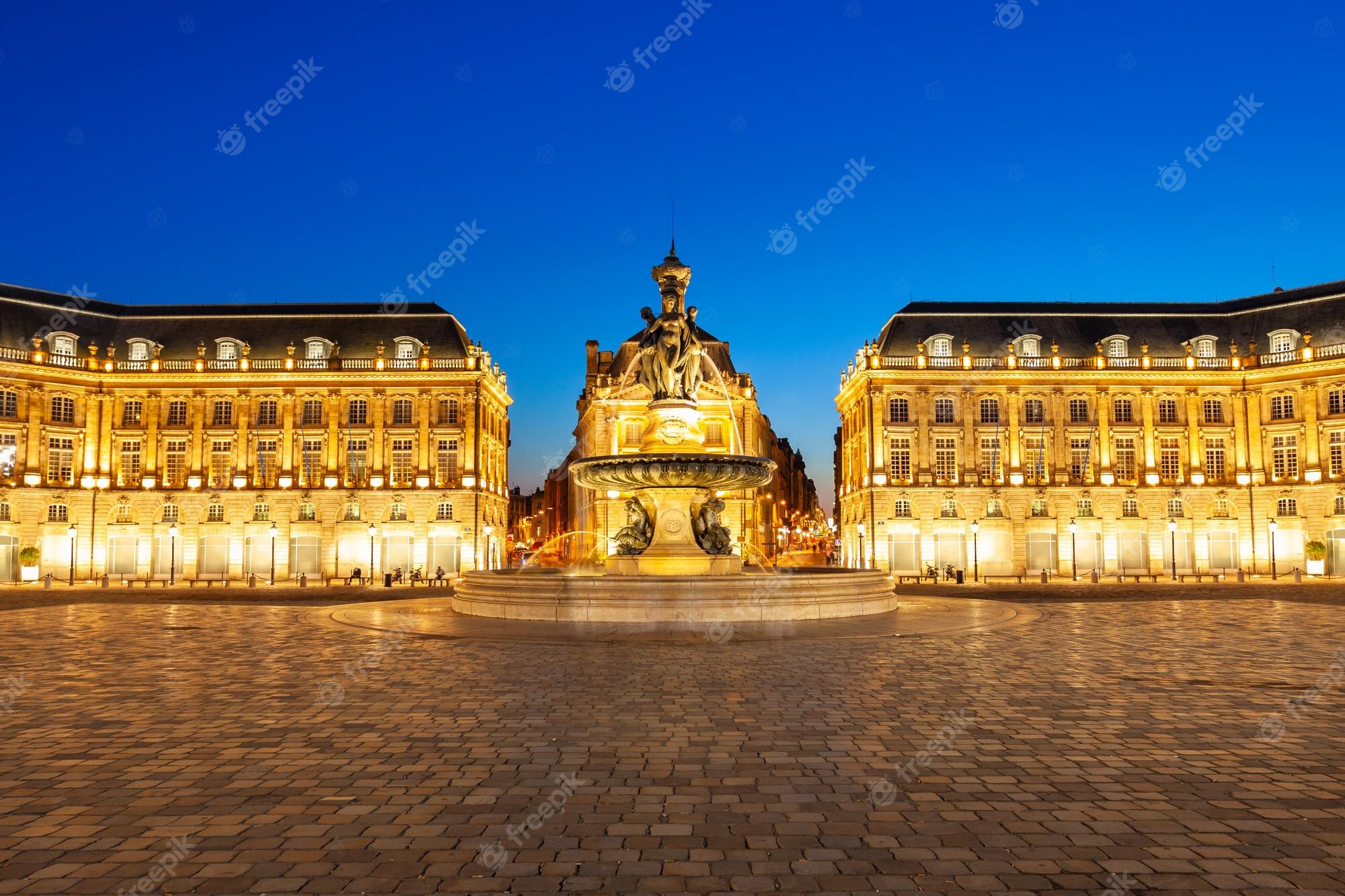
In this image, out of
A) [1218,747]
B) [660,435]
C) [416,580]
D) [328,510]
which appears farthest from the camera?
[328,510]

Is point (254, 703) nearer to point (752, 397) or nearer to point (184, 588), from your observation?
point (184, 588)

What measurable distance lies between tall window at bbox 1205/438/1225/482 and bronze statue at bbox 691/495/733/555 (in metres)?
53.7

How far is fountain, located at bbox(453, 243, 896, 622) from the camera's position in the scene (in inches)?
791

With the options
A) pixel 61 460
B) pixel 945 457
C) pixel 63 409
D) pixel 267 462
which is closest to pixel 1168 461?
pixel 945 457

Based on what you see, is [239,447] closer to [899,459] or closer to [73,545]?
[73,545]

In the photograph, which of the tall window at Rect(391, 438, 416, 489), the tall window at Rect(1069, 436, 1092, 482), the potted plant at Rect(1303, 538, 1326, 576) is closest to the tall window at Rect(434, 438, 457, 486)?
the tall window at Rect(391, 438, 416, 489)

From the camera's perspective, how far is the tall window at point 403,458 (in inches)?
2557

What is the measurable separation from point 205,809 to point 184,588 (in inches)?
1693

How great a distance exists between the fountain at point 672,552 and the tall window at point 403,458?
136ft

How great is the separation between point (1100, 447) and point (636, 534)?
167 feet

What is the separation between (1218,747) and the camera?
8.72m

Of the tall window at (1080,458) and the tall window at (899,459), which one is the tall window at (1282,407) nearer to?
the tall window at (1080,458)

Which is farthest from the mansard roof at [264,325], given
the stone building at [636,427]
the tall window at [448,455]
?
the stone building at [636,427]

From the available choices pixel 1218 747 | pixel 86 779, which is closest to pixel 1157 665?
pixel 1218 747
